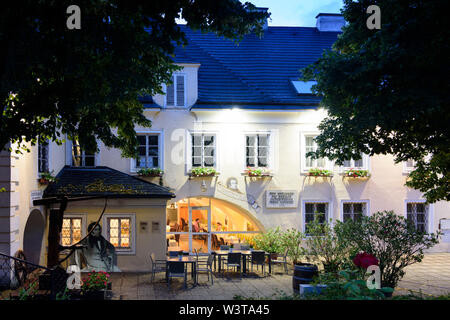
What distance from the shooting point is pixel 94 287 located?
34.8 feet

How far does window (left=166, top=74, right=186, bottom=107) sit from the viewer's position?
60.9 ft

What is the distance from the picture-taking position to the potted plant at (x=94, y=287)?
34.3 ft

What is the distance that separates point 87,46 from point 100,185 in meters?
9.19

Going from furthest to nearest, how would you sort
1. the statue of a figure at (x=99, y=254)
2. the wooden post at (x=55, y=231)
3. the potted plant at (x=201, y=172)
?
the potted plant at (x=201, y=172)
the statue of a figure at (x=99, y=254)
the wooden post at (x=55, y=231)

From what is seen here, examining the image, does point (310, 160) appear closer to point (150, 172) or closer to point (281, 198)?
point (281, 198)

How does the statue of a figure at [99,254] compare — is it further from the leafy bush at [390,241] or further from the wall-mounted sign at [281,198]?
the leafy bush at [390,241]

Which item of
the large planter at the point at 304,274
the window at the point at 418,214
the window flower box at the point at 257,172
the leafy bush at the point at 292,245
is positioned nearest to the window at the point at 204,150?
the window flower box at the point at 257,172

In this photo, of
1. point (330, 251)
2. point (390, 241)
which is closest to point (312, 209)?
point (330, 251)

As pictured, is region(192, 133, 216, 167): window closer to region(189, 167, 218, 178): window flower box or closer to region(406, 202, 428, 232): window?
region(189, 167, 218, 178): window flower box

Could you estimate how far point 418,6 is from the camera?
9508 millimetres

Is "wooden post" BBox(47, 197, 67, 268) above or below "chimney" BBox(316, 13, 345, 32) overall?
below

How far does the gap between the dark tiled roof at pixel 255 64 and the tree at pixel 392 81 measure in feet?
24.7

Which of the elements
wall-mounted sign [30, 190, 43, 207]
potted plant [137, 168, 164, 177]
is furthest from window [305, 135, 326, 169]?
wall-mounted sign [30, 190, 43, 207]

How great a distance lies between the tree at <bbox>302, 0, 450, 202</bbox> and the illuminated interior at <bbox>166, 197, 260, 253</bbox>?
8248 millimetres
